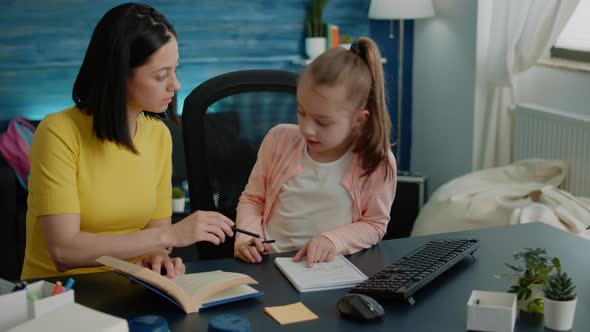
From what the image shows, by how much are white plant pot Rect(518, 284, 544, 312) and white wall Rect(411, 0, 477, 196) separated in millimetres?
2756

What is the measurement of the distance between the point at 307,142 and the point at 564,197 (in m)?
1.69

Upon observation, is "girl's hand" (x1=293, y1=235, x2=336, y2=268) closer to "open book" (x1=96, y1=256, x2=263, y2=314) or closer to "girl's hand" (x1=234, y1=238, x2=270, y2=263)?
"girl's hand" (x1=234, y1=238, x2=270, y2=263)

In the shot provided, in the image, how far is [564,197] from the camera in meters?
3.19

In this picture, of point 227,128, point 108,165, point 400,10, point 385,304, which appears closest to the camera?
point 385,304

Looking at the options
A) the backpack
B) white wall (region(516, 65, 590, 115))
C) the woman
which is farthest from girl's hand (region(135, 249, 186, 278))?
white wall (region(516, 65, 590, 115))

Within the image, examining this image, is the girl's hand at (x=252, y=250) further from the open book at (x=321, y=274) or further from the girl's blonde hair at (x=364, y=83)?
the girl's blonde hair at (x=364, y=83)

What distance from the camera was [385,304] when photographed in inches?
59.7

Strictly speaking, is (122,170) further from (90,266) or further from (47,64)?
(47,64)

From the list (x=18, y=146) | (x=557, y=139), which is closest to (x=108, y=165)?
(x=18, y=146)

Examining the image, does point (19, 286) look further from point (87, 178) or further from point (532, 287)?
point (532, 287)

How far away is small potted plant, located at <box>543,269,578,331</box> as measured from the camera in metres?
1.39

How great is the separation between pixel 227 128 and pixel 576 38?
2.26 metres

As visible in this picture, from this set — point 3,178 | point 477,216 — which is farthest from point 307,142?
point 3,178

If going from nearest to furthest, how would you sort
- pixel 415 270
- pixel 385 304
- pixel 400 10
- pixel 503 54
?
pixel 385 304
pixel 415 270
pixel 503 54
pixel 400 10
